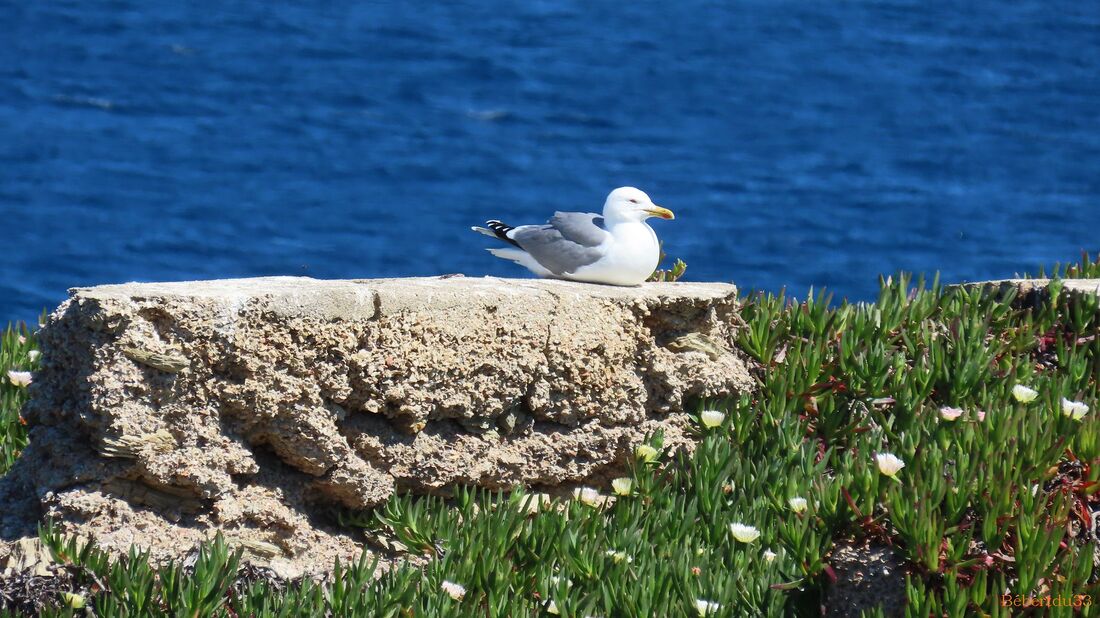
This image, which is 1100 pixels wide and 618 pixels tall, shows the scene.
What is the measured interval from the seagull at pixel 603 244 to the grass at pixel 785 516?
0.51m

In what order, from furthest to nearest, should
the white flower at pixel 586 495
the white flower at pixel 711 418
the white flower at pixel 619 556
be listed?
1. the white flower at pixel 711 418
2. the white flower at pixel 586 495
3. the white flower at pixel 619 556

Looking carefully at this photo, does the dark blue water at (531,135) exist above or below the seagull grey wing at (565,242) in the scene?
above

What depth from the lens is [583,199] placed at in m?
13.3

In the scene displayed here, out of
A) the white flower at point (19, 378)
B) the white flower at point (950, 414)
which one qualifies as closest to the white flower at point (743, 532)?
the white flower at point (950, 414)

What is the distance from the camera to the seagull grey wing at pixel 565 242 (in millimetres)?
5234

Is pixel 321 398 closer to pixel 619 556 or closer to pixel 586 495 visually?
pixel 586 495

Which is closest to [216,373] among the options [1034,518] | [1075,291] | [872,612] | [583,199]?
[872,612]

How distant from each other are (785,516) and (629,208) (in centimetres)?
140

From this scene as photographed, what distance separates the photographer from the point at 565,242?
5.32 meters

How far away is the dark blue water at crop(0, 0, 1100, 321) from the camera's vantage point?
12797mm

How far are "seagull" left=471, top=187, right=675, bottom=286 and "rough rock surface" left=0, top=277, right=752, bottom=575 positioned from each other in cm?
14

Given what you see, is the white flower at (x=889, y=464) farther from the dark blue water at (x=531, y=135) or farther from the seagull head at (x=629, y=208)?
the dark blue water at (x=531, y=135)

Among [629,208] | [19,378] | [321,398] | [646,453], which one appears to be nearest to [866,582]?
[646,453]

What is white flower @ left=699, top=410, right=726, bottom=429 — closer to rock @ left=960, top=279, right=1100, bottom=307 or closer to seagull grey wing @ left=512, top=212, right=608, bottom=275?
seagull grey wing @ left=512, top=212, right=608, bottom=275
